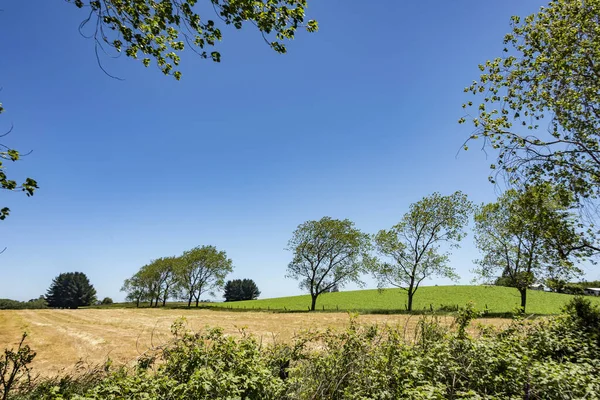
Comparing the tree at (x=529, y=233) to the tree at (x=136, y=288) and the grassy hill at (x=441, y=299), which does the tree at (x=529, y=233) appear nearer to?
the grassy hill at (x=441, y=299)

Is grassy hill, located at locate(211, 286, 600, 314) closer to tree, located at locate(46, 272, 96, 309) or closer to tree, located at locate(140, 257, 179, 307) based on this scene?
tree, located at locate(140, 257, 179, 307)

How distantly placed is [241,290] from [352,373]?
11319cm

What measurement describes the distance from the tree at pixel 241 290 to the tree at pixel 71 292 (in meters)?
47.1

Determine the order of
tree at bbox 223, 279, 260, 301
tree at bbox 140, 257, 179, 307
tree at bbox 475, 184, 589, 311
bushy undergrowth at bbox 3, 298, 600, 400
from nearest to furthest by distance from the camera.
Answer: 1. bushy undergrowth at bbox 3, 298, 600, 400
2. tree at bbox 475, 184, 589, 311
3. tree at bbox 140, 257, 179, 307
4. tree at bbox 223, 279, 260, 301

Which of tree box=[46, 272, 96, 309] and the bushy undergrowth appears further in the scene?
tree box=[46, 272, 96, 309]

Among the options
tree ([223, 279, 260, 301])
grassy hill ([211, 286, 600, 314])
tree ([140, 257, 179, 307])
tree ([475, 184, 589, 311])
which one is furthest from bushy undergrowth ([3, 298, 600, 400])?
tree ([223, 279, 260, 301])

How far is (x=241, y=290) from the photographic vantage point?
11256 cm

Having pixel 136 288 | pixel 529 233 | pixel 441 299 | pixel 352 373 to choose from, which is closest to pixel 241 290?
pixel 136 288

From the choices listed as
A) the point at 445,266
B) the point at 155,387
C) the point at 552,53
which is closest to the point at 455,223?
the point at 445,266

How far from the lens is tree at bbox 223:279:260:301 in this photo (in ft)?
368

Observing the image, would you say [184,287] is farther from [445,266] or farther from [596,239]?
[596,239]

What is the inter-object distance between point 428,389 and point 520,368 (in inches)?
87.5

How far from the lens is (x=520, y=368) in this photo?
5.40 metres

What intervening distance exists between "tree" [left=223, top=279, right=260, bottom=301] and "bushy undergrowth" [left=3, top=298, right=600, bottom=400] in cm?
11095
